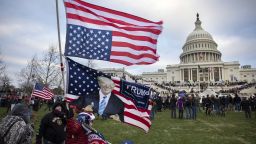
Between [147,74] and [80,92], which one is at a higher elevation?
[147,74]

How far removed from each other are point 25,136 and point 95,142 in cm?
161

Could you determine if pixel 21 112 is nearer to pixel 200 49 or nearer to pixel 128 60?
pixel 128 60

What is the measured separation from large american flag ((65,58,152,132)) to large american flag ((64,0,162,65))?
0.36 meters

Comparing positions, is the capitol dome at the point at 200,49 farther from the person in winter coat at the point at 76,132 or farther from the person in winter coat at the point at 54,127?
the person in winter coat at the point at 54,127

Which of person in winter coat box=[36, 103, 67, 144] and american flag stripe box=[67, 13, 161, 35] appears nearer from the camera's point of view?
person in winter coat box=[36, 103, 67, 144]

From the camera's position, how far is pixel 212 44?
463 feet

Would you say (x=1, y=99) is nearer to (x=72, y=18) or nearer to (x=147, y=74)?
(x=72, y=18)

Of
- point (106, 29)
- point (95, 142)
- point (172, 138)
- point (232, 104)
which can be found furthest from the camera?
point (232, 104)

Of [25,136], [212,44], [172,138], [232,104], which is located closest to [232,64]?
[212,44]

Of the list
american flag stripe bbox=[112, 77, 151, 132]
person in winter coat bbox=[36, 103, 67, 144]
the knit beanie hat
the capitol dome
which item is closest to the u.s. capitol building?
the capitol dome

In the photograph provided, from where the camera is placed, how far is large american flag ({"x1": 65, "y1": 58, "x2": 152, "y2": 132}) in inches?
254

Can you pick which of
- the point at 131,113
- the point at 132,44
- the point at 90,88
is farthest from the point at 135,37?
the point at 131,113

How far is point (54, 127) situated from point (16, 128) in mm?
1153

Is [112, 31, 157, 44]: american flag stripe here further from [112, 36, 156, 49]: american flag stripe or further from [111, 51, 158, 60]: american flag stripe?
[111, 51, 158, 60]: american flag stripe
